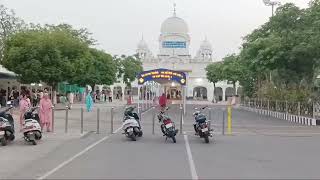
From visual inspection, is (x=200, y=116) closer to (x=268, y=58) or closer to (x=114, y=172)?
(x=114, y=172)

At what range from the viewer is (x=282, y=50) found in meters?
39.7

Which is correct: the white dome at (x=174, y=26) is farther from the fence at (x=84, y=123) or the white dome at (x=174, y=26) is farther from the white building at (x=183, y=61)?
the fence at (x=84, y=123)

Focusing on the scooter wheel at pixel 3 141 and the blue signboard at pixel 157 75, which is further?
the blue signboard at pixel 157 75

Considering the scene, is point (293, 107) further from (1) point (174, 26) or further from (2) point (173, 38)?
(2) point (173, 38)

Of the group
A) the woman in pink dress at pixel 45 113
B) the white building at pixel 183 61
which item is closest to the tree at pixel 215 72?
the white building at pixel 183 61

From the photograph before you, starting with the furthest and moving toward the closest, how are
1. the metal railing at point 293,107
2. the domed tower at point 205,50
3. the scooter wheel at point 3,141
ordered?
the domed tower at point 205,50
the metal railing at point 293,107
the scooter wheel at point 3,141

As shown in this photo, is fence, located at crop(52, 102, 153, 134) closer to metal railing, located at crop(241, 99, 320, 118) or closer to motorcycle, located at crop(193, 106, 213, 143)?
motorcycle, located at crop(193, 106, 213, 143)

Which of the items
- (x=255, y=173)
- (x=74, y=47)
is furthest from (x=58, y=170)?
(x=74, y=47)

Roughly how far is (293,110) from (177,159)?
83.5ft

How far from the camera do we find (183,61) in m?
116

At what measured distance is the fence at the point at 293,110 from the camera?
33688mm

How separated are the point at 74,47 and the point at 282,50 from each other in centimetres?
1752

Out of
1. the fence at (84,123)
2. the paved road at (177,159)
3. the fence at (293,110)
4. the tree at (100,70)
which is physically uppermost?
the tree at (100,70)

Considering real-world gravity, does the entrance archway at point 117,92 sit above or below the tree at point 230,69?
below
